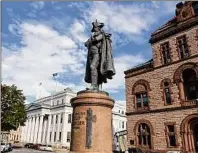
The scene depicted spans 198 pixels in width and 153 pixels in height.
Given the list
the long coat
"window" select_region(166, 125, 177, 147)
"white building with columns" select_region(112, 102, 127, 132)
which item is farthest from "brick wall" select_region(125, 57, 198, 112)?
"white building with columns" select_region(112, 102, 127, 132)

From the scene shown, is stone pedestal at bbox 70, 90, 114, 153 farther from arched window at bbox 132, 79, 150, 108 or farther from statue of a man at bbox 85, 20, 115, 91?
arched window at bbox 132, 79, 150, 108

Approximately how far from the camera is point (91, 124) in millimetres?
8898

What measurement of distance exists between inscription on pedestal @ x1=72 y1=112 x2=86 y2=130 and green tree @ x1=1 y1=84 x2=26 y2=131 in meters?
29.0

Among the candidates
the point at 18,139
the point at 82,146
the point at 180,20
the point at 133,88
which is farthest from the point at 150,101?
the point at 18,139

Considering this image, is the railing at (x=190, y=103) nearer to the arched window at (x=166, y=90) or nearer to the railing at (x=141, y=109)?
the arched window at (x=166, y=90)

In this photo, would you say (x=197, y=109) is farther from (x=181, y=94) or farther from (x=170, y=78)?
(x=170, y=78)

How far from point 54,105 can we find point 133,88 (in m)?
48.2

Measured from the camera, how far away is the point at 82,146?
8719 millimetres

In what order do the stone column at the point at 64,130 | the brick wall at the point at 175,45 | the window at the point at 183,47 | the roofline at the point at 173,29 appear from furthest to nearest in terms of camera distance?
the stone column at the point at 64,130
the window at the point at 183,47
the roofline at the point at 173,29
the brick wall at the point at 175,45

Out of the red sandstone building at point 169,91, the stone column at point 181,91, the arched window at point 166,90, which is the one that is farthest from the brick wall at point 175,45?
the stone column at point 181,91

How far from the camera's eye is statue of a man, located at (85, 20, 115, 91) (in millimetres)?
10441

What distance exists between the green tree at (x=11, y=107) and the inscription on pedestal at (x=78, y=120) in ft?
95.1

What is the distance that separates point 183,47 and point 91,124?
21836 millimetres

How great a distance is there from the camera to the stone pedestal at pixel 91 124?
8.73 m
